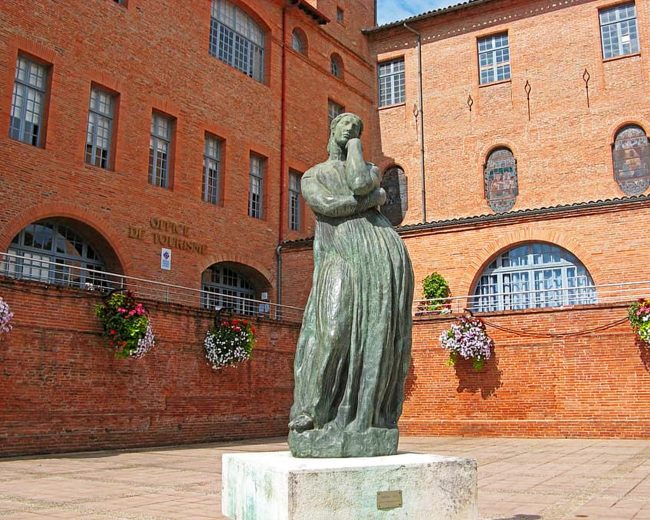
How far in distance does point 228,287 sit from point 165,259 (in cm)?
332

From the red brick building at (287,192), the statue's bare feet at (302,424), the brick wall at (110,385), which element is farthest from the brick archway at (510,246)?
the statue's bare feet at (302,424)

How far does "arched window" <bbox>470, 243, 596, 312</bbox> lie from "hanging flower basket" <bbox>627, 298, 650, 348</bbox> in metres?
3.97

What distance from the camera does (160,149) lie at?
1952cm

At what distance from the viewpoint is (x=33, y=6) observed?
1622cm

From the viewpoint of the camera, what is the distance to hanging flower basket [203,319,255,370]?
16266mm

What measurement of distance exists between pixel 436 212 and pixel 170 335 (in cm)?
1389

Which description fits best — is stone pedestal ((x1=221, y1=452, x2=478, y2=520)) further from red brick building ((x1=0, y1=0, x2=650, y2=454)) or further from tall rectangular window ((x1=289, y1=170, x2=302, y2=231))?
tall rectangular window ((x1=289, y1=170, x2=302, y2=231))

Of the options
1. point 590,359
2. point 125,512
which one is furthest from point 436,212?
point 125,512

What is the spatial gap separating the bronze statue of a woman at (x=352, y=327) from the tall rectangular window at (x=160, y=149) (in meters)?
15.1

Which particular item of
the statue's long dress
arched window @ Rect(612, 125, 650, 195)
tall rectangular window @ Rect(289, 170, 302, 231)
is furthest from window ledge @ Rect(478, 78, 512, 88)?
the statue's long dress

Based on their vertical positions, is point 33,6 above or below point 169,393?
above

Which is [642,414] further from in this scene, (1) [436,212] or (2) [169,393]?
(1) [436,212]

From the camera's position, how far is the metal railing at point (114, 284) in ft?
49.5

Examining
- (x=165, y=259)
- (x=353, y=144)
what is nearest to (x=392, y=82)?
(x=165, y=259)
